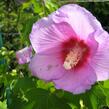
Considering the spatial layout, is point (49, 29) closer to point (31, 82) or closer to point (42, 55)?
point (42, 55)

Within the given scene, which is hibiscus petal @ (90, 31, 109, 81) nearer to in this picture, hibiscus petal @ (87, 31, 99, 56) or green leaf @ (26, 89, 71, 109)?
hibiscus petal @ (87, 31, 99, 56)

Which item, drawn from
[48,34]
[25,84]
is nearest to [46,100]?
[25,84]

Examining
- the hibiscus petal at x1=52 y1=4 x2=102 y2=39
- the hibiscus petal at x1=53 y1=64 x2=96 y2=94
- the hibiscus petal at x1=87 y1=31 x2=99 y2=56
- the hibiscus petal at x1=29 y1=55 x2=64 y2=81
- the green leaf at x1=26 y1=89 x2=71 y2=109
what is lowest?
the green leaf at x1=26 y1=89 x2=71 y2=109

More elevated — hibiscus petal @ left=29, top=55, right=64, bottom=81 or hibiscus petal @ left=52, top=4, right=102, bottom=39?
hibiscus petal @ left=52, top=4, right=102, bottom=39

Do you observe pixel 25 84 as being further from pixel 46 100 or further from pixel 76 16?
pixel 76 16

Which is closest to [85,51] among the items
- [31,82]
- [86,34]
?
[86,34]

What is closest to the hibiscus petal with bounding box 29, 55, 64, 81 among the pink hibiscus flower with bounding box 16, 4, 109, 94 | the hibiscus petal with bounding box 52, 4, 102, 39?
the pink hibiscus flower with bounding box 16, 4, 109, 94

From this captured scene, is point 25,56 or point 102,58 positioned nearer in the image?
point 102,58
